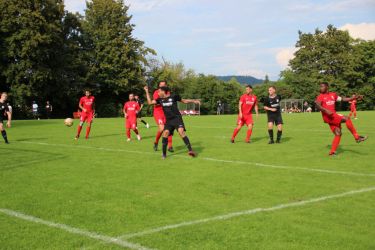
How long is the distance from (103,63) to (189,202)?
54.0 metres

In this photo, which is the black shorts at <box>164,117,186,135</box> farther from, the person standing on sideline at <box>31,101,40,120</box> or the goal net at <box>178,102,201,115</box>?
the goal net at <box>178,102,201,115</box>

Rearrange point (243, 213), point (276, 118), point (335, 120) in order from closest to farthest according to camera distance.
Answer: point (243, 213), point (335, 120), point (276, 118)

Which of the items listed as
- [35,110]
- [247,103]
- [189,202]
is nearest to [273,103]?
[247,103]

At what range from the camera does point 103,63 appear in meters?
59.2

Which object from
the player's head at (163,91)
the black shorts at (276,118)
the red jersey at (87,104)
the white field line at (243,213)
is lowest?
the white field line at (243,213)

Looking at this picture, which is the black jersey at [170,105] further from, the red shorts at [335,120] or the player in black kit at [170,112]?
the red shorts at [335,120]

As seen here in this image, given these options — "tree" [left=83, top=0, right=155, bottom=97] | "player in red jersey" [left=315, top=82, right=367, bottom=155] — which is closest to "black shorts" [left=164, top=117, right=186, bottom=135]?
"player in red jersey" [left=315, top=82, right=367, bottom=155]

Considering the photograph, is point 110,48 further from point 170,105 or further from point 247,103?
point 170,105

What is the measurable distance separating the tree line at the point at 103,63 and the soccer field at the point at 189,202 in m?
40.6

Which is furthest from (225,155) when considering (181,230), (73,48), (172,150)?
(73,48)

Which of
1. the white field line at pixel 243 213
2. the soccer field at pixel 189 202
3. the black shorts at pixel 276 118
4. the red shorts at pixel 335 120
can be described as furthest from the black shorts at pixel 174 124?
the white field line at pixel 243 213

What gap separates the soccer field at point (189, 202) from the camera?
5.35 m

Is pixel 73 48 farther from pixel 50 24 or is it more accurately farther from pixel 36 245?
pixel 36 245

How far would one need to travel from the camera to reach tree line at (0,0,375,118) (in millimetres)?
49750
